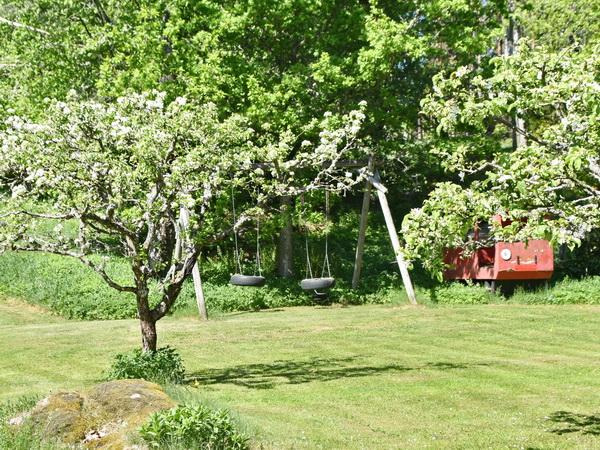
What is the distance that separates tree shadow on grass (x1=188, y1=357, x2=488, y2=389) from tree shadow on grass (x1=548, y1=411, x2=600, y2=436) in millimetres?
3596

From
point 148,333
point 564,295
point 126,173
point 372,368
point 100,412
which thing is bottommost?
point 372,368

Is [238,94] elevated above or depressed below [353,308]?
above

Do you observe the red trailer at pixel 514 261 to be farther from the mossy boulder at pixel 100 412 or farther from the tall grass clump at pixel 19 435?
the tall grass clump at pixel 19 435

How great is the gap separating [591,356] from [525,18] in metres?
25.1

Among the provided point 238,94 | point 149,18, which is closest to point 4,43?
point 149,18

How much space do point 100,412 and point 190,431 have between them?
136 cm

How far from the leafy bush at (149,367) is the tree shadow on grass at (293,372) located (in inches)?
31.4

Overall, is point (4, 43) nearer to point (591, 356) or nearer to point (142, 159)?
point (142, 159)

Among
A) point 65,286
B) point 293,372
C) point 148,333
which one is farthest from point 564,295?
point 148,333

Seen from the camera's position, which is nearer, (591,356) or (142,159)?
(142,159)

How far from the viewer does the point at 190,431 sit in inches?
313

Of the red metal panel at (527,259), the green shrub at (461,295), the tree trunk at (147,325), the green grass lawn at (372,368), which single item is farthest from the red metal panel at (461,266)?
the tree trunk at (147,325)

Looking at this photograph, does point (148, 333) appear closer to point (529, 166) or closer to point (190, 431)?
point (190, 431)

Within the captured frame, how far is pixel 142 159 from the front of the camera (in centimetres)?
1181
